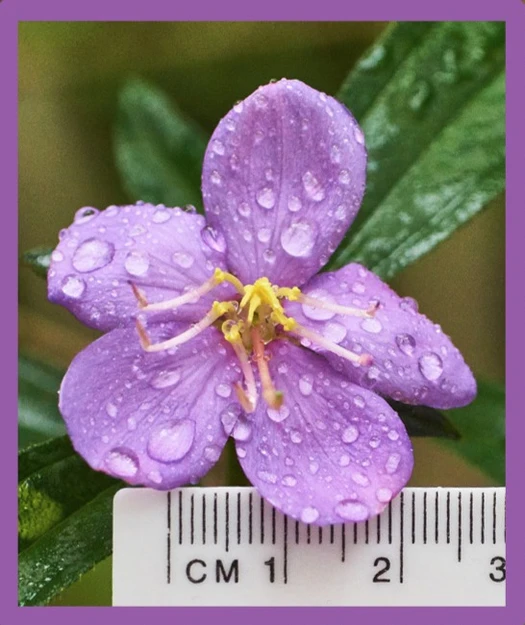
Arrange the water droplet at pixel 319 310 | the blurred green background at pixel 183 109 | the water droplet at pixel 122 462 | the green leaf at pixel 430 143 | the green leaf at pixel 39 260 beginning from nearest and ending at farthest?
the water droplet at pixel 122 462, the water droplet at pixel 319 310, the green leaf at pixel 39 260, the green leaf at pixel 430 143, the blurred green background at pixel 183 109

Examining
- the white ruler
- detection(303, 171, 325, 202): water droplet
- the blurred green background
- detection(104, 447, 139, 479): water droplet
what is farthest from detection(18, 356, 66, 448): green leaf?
detection(303, 171, 325, 202): water droplet

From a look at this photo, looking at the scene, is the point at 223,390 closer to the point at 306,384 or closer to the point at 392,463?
the point at 306,384

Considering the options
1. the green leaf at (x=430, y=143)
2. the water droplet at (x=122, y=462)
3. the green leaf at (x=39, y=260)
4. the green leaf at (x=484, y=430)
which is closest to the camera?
the water droplet at (x=122, y=462)

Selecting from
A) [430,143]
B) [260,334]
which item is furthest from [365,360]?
[430,143]

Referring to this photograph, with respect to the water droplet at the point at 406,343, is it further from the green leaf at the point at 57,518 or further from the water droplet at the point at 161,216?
the green leaf at the point at 57,518

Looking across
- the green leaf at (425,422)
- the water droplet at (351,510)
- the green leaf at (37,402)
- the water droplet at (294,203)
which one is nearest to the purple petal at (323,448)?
the water droplet at (351,510)

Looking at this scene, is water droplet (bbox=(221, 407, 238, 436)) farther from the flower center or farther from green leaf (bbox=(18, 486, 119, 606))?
green leaf (bbox=(18, 486, 119, 606))
